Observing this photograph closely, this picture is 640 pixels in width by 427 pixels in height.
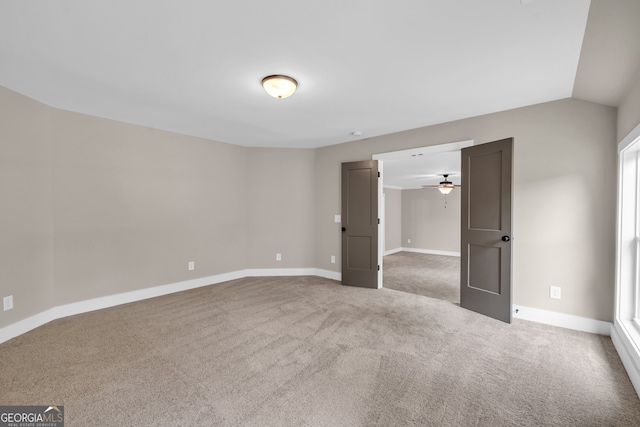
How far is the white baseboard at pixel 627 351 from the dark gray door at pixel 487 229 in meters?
0.83

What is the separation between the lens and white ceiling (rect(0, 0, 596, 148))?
1.67 meters

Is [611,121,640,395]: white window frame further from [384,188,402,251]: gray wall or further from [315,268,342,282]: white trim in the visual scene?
[384,188,402,251]: gray wall

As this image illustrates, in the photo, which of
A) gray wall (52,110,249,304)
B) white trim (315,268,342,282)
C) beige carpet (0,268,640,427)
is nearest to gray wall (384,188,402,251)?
white trim (315,268,342,282)

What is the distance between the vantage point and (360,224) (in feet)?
15.6

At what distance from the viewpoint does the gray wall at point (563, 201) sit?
2.80 metres

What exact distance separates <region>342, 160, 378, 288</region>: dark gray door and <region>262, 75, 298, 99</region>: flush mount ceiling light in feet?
7.70

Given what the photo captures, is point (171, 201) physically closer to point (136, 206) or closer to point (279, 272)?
point (136, 206)

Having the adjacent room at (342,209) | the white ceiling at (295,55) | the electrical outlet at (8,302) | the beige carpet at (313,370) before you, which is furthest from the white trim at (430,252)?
the electrical outlet at (8,302)

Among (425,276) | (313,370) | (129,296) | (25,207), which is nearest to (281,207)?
(129,296)

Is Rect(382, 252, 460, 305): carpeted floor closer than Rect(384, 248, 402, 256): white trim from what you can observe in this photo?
Yes

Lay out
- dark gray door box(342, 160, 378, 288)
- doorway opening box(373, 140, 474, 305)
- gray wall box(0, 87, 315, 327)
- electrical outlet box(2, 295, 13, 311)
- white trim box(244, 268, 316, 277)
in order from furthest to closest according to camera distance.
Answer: doorway opening box(373, 140, 474, 305)
white trim box(244, 268, 316, 277)
dark gray door box(342, 160, 378, 288)
gray wall box(0, 87, 315, 327)
electrical outlet box(2, 295, 13, 311)

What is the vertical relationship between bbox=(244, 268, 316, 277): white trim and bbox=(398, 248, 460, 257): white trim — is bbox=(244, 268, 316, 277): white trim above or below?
above

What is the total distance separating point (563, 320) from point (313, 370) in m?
2.84

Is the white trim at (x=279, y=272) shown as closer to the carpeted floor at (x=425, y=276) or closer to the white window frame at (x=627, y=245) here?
the carpeted floor at (x=425, y=276)
